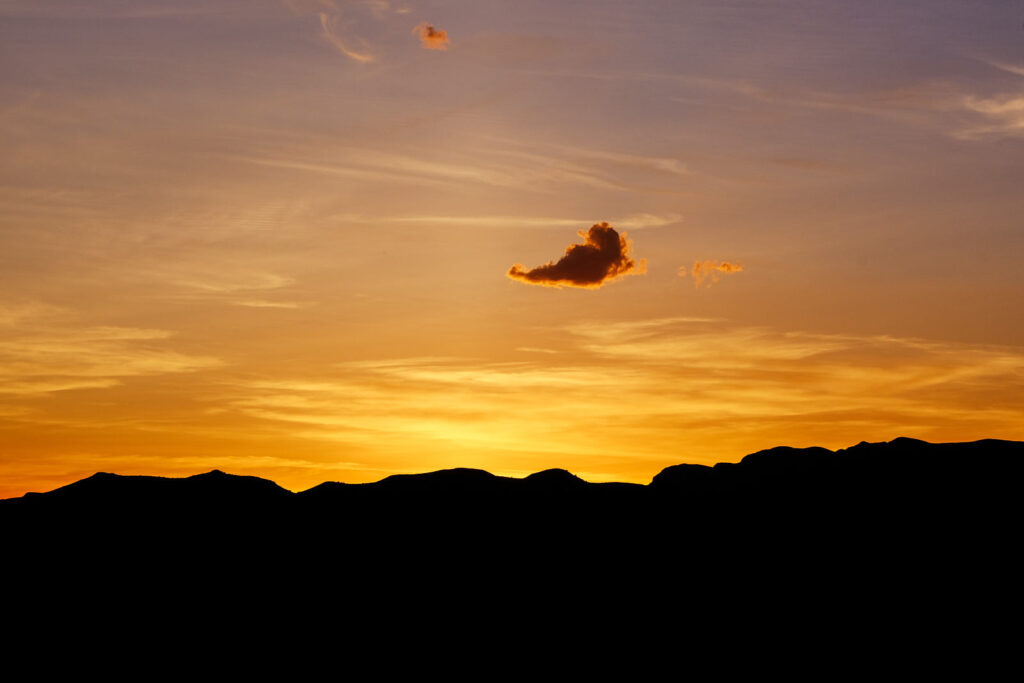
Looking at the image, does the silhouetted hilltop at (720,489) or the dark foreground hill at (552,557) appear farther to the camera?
the silhouetted hilltop at (720,489)

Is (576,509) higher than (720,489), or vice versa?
(720,489)

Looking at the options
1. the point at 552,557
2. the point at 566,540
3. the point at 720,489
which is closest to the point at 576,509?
the point at 566,540

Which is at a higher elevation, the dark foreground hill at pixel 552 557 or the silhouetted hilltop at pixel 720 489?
the silhouetted hilltop at pixel 720 489

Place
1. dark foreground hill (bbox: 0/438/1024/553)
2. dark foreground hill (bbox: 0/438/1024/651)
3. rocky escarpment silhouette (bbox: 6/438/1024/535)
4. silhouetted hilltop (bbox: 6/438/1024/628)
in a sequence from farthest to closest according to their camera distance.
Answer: rocky escarpment silhouette (bbox: 6/438/1024/535) < dark foreground hill (bbox: 0/438/1024/553) < silhouetted hilltop (bbox: 6/438/1024/628) < dark foreground hill (bbox: 0/438/1024/651)

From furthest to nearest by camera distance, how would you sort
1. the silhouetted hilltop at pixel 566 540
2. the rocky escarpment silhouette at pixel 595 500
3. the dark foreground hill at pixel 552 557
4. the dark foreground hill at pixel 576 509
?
the rocky escarpment silhouette at pixel 595 500
the dark foreground hill at pixel 576 509
the silhouetted hilltop at pixel 566 540
the dark foreground hill at pixel 552 557

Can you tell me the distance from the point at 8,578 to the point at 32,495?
20.8 m

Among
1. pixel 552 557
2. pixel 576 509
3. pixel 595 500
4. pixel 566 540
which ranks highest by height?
pixel 595 500

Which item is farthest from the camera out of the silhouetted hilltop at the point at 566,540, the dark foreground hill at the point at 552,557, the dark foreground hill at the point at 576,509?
the dark foreground hill at the point at 576,509

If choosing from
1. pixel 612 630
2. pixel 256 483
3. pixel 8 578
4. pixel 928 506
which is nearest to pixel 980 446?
pixel 928 506

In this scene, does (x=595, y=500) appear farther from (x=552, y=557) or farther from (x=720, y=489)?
(x=720, y=489)

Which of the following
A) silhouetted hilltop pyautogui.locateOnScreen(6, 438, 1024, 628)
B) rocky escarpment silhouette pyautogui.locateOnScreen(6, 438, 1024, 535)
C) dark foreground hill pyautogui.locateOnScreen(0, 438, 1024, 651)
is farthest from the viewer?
rocky escarpment silhouette pyautogui.locateOnScreen(6, 438, 1024, 535)

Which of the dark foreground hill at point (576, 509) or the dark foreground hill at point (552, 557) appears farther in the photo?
the dark foreground hill at point (576, 509)

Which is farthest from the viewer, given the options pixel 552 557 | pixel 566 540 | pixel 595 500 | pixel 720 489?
pixel 595 500

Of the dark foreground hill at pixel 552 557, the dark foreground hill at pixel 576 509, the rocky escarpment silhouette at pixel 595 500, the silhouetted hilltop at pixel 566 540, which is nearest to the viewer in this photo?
the dark foreground hill at pixel 552 557
